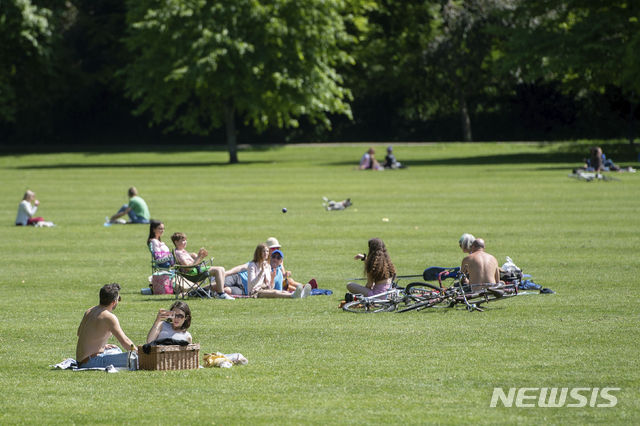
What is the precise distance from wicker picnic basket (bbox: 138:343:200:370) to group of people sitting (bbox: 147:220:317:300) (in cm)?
580

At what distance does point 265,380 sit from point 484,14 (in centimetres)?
5868

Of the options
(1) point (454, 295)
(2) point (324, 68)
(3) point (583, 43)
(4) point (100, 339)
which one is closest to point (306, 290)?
(1) point (454, 295)

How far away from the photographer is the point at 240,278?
19.0 m

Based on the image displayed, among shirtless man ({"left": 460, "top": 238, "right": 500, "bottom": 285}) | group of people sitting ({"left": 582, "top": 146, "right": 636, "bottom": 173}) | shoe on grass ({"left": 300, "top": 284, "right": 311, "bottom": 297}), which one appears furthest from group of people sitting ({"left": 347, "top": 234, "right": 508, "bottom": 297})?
group of people sitting ({"left": 582, "top": 146, "right": 636, "bottom": 173})

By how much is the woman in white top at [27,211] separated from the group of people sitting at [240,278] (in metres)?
12.8

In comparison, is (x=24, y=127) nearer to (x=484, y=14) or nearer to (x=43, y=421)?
(x=484, y=14)

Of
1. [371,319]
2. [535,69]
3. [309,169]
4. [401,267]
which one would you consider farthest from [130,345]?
[535,69]

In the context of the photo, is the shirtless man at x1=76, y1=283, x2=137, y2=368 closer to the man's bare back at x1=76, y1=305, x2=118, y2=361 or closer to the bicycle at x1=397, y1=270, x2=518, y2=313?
the man's bare back at x1=76, y1=305, x2=118, y2=361

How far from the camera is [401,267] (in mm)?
21344

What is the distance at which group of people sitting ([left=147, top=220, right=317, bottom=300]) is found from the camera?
18453 millimetres

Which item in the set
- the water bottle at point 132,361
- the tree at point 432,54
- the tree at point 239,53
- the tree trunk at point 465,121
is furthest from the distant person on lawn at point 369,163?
the water bottle at point 132,361

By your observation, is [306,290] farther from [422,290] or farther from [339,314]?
[422,290]

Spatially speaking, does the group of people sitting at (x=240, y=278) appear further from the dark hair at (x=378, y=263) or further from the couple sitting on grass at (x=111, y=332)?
the couple sitting on grass at (x=111, y=332)

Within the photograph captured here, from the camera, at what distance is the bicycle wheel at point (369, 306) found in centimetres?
1662
